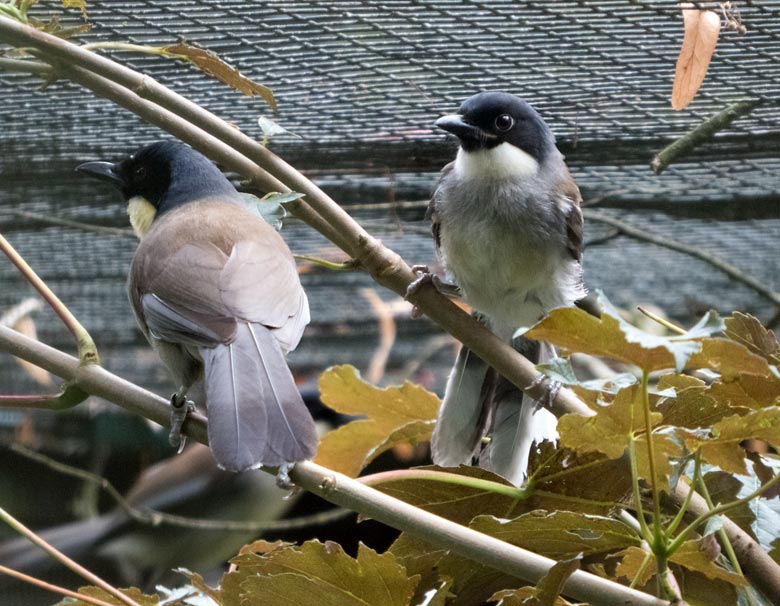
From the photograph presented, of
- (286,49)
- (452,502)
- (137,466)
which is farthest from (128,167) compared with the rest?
(137,466)

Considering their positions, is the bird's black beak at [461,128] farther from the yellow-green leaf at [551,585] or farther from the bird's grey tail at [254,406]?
the yellow-green leaf at [551,585]

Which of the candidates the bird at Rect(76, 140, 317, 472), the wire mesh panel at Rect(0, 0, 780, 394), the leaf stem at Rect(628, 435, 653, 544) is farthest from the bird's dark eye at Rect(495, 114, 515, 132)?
the leaf stem at Rect(628, 435, 653, 544)

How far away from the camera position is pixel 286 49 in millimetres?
2152

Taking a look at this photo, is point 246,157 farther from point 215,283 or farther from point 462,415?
point 462,415

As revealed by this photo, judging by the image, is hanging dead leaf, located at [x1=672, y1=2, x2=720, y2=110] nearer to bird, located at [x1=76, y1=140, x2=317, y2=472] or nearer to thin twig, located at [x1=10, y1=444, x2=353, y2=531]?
bird, located at [x1=76, y1=140, x2=317, y2=472]

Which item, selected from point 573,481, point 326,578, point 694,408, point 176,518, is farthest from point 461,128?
point 176,518

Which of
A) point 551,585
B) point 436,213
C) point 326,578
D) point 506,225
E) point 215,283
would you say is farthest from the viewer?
point 436,213

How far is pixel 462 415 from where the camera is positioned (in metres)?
1.86

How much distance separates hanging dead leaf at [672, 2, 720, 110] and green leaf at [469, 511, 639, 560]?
0.85m

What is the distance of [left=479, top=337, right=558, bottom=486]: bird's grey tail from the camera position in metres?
1.83

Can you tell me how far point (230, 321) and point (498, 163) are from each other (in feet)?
3.17

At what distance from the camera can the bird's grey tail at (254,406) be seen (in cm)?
108

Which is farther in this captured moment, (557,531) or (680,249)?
(680,249)

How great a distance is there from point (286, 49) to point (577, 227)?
694 millimetres
